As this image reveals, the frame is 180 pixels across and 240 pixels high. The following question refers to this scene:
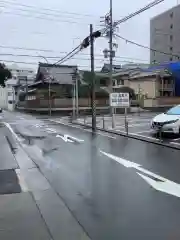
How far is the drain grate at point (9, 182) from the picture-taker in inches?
256

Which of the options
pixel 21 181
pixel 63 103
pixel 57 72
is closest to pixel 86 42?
pixel 21 181

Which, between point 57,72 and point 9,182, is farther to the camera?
point 57,72

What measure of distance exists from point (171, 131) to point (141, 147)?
272 cm

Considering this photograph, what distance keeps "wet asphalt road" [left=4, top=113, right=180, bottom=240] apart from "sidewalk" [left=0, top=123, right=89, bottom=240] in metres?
0.20

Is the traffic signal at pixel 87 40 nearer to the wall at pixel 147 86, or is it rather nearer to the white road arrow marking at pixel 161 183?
the white road arrow marking at pixel 161 183

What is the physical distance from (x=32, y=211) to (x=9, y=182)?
2.14 metres

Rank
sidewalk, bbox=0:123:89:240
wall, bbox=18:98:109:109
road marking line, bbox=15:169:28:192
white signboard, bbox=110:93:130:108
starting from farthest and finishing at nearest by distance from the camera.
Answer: wall, bbox=18:98:109:109 → white signboard, bbox=110:93:130:108 → road marking line, bbox=15:169:28:192 → sidewalk, bbox=0:123:89:240

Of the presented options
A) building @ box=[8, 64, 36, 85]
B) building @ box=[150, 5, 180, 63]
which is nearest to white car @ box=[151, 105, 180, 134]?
building @ box=[150, 5, 180, 63]

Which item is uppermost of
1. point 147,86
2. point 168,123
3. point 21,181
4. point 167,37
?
point 167,37

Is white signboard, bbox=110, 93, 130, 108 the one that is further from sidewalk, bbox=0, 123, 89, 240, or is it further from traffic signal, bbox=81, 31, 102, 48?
sidewalk, bbox=0, 123, 89, 240

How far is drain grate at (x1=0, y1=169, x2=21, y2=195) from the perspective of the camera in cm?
649

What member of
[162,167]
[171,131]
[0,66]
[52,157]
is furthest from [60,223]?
[0,66]

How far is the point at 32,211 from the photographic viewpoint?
5.21 m

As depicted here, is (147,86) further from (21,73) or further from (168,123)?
(21,73)
